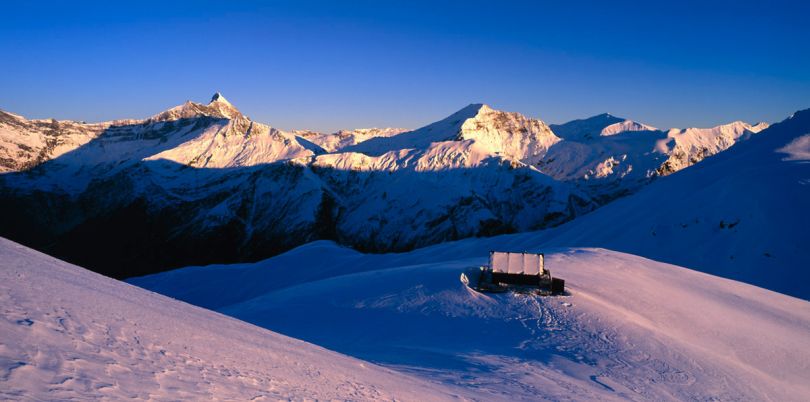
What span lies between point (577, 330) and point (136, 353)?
553 inches

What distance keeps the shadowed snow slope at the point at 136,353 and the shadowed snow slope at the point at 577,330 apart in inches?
121

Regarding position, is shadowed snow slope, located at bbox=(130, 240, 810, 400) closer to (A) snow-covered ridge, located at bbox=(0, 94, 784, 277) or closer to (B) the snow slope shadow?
(B) the snow slope shadow

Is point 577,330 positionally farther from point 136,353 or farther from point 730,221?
point 730,221

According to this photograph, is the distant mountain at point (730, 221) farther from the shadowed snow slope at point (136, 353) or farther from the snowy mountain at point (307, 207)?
the snowy mountain at point (307, 207)

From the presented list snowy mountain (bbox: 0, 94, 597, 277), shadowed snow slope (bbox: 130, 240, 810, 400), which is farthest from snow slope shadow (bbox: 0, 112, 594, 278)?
shadowed snow slope (bbox: 130, 240, 810, 400)

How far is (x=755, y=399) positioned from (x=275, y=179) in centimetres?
15902

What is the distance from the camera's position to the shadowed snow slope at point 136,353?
5371 millimetres

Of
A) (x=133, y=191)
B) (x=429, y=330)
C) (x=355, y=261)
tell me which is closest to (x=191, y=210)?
(x=133, y=191)

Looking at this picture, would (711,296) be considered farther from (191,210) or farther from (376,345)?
(191,210)

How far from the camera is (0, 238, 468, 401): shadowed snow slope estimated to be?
5.37 m

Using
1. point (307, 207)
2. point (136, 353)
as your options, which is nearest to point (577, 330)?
point (136, 353)

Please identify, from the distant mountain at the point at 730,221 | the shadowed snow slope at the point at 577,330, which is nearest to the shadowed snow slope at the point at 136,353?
the shadowed snow slope at the point at 577,330

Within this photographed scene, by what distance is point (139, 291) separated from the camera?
1046 centimetres

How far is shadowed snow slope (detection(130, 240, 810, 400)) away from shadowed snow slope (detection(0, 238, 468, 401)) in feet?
10.1
